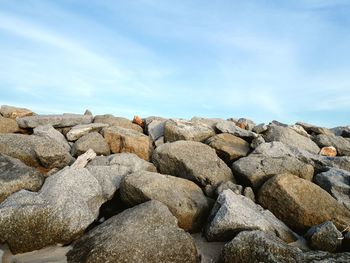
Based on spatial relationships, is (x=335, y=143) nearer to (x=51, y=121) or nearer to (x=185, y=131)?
(x=185, y=131)

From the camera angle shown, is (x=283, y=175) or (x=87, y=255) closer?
(x=87, y=255)

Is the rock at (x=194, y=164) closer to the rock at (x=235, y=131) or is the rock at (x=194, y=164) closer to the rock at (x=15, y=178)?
the rock at (x=235, y=131)


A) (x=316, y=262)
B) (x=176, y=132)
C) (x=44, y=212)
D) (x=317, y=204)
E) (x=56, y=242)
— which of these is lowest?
(x=56, y=242)

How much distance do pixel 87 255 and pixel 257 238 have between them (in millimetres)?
3001

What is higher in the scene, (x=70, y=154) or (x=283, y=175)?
(x=283, y=175)

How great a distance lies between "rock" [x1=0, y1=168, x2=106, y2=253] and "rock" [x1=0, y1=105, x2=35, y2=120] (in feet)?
25.3

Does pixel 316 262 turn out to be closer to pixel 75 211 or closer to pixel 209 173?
pixel 209 173

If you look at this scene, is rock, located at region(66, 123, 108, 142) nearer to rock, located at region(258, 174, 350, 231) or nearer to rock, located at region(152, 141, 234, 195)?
rock, located at region(152, 141, 234, 195)

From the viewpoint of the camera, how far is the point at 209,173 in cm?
965

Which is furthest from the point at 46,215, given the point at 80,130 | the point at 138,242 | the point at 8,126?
the point at 8,126

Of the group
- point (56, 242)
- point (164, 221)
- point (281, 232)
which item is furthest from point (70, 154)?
point (281, 232)

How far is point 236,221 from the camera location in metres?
7.31

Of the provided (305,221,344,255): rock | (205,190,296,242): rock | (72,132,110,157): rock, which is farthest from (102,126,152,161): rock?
(305,221,344,255): rock

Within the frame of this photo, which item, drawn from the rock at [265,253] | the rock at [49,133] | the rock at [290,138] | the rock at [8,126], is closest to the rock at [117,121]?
the rock at [49,133]
